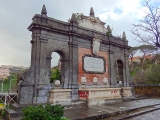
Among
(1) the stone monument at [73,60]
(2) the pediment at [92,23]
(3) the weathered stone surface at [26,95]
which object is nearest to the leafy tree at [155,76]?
(1) the stone monument at [73,60]

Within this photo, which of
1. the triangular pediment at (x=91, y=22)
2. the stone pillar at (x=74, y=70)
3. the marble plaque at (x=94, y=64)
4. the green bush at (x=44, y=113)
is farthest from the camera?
the triangular pediment at (x=91, y=22)

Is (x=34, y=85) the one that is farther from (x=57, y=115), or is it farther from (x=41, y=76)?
(x=57, y=115)

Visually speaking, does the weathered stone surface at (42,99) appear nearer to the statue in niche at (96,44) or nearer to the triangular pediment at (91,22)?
the statue in niche at (96,44)

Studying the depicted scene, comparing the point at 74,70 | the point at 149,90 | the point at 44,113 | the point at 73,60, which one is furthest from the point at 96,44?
the point at 149,90

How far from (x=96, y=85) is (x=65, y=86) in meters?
2.86

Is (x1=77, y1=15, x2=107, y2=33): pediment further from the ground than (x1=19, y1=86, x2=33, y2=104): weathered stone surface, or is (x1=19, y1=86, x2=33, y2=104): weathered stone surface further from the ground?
(x1=77, y1=15, x2=107, y2=33): pediment

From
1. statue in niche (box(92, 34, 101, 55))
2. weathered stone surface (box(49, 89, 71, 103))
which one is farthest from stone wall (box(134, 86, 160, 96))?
weathered stone surface (box(49, 89, 71, 103))

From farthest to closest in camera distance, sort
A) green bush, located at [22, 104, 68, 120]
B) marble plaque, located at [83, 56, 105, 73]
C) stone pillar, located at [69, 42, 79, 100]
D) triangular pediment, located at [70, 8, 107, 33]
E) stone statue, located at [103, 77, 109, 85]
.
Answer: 1. stone statue, located at [103, 77, 109, 85]
2. triangular pediment, located at [70, 8, 107, 33]
3. marble plaque, located at [83, 56, 105, 73]
4. stone pillar, located at [69, 42, 79, 100]
5. green bush, located at [22, 104, 68, 120]

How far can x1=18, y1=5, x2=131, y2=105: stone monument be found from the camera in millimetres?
9320

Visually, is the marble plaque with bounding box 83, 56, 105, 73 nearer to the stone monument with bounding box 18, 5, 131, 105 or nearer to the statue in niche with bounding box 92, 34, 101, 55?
the stone monument with bounding box 18, 5, 131, 105

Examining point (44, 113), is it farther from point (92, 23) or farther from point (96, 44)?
point (92, 23)

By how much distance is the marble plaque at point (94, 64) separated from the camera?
11.8 m

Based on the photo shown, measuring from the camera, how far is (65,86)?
33.9ft

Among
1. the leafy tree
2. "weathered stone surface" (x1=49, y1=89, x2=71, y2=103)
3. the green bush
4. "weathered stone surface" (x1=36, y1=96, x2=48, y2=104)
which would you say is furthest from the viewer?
the leafy tree
